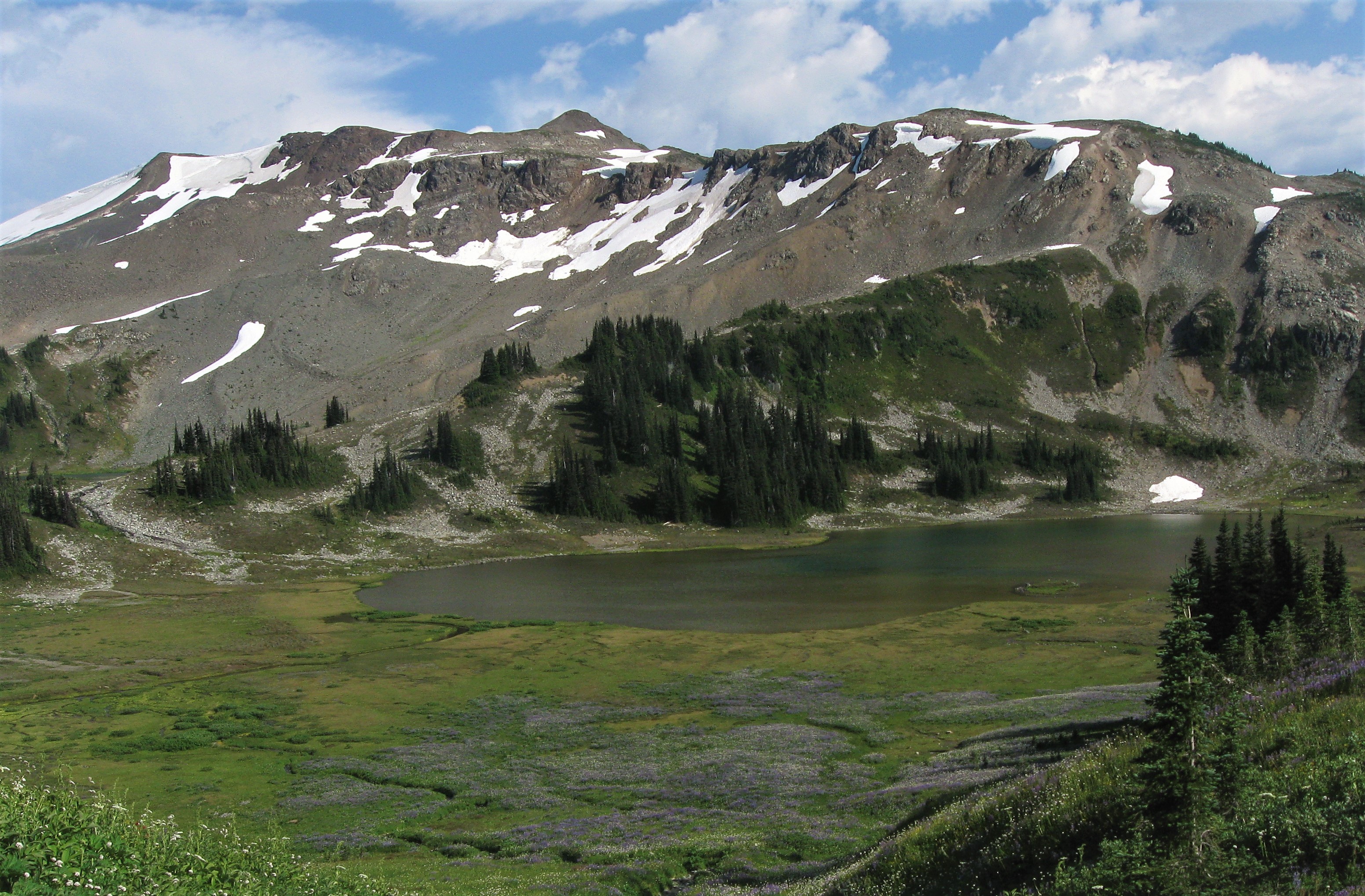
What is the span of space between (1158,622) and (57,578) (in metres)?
101

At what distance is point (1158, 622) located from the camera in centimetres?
5769

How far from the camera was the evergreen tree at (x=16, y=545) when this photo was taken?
88000mm

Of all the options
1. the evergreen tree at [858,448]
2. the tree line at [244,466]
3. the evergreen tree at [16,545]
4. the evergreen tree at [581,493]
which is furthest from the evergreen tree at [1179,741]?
the evergreen tree at [858,448]

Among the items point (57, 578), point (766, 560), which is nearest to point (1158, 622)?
point (766, 560)

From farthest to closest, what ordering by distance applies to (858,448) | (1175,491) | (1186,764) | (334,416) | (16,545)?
(334,416) < (858,448) < (1175,491) < (16,545) < (1186,764)

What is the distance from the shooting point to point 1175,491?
16088 cm

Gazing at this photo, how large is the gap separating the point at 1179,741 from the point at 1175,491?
173m

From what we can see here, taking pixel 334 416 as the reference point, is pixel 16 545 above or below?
below

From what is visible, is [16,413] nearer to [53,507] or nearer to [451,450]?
[53,507]

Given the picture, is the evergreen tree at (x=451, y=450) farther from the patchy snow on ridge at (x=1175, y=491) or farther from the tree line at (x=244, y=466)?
the patchy snow on ridge at (x=1175, y=491)

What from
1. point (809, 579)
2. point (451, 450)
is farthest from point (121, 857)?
point (451, 450)

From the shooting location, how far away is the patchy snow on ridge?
158000 millimetres

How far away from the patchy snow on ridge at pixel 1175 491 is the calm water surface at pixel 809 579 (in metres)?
30.9

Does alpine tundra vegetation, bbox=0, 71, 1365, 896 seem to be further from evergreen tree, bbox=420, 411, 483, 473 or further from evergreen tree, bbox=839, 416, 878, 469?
evergreen tree, bbox=420, 411, 483, 473
